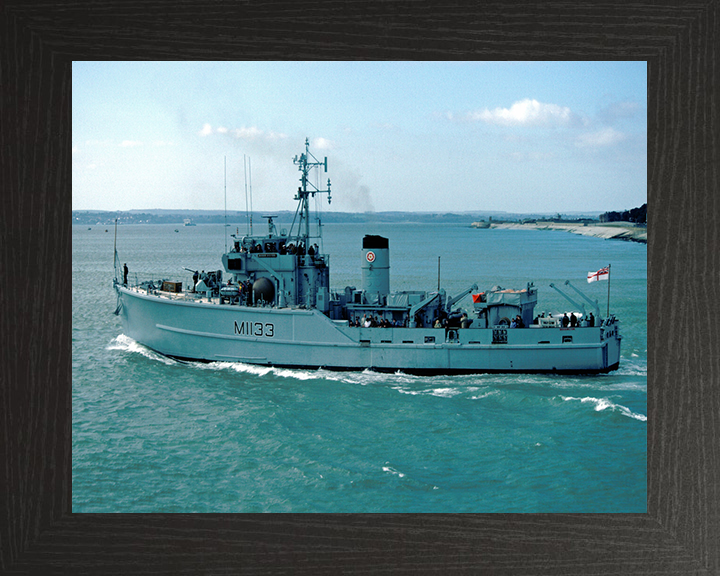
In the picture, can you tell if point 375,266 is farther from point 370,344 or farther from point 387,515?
point 387,515

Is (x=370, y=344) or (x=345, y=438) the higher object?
(x=370, y=344)

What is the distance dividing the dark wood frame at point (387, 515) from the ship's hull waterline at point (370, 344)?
9035 mm

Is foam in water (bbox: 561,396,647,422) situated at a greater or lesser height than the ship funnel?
lesser

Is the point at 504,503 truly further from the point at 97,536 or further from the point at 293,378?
the point at 293,378

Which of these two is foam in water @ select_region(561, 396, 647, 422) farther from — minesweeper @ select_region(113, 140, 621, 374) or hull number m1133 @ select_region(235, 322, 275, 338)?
hull number m1133 @ select_region(235, 322, 275, 338)

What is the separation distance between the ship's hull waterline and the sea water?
24 cm

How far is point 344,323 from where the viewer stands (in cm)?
1323

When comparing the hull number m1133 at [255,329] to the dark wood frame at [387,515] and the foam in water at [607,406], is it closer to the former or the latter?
the foam in water at [607,406]

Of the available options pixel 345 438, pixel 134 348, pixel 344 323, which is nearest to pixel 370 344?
pixel 344 323

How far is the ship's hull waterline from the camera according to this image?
12672 mm

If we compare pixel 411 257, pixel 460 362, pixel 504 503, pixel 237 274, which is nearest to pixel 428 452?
pixel 504 503

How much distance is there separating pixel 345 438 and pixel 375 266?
17.6ft

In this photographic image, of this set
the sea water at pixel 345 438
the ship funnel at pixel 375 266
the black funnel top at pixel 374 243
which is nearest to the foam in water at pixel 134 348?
the sea water at pixel 345 438

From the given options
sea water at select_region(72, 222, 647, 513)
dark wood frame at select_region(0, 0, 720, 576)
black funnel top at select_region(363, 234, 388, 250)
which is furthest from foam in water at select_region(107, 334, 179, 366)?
dark wood frame at select_region(0, 0, 720, 576)
